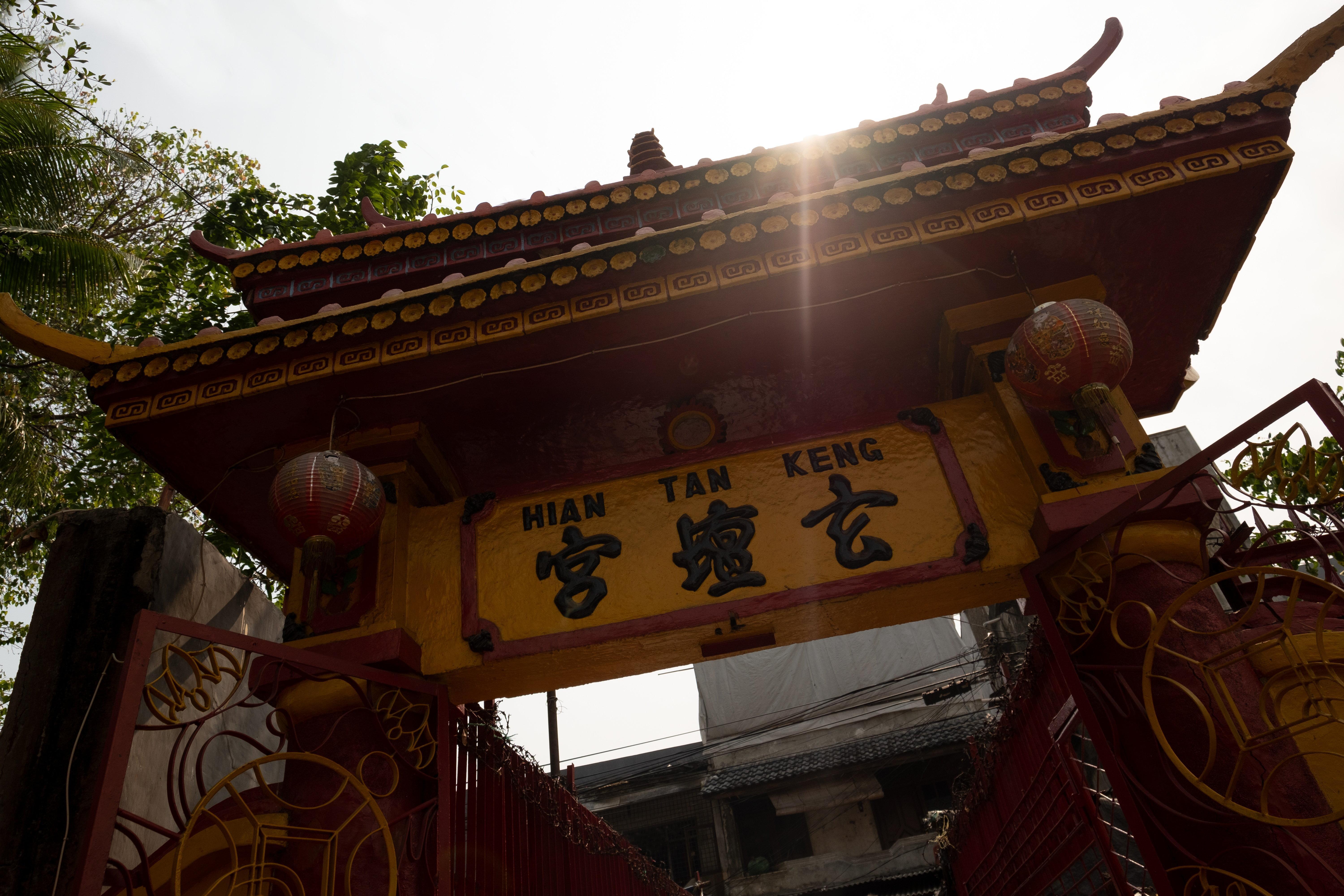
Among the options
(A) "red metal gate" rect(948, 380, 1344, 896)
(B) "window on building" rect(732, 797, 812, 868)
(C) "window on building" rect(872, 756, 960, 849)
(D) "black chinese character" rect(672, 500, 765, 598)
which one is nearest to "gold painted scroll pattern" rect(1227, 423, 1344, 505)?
(A) "red metal gate" rect(948, 380, 1344, 896)

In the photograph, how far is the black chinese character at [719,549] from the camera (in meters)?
4.50

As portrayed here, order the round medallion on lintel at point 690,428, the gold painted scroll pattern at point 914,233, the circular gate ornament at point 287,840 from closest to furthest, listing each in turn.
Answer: the circular gate ornament at point 287,840 → the gold painted scroll pattern at point 914,233 → the round medallion on lintel at point 690,428

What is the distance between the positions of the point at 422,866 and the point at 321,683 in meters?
1.02

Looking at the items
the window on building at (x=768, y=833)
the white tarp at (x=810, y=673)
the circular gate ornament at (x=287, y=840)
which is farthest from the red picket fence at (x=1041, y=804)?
the white tarp at (x=810, y=673)

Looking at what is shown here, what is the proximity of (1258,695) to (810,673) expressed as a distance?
2536cm

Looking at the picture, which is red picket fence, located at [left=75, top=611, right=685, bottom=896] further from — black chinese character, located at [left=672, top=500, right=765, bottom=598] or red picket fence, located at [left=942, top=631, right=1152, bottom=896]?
red picket fence, located at [left=942, top=631, right=1152, bottom=896]

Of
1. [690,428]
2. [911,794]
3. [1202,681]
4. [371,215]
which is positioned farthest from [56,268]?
[911,794]

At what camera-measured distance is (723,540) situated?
15.3ft

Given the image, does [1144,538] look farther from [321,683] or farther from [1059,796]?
[321,683]

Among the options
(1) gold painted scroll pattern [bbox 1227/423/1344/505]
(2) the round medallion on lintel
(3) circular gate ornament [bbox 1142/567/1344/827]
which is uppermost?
(2) the round medallion on lintel

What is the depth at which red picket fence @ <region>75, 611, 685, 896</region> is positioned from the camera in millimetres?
3158

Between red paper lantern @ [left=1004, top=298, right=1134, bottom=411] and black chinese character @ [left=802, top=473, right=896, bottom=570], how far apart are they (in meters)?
0.98

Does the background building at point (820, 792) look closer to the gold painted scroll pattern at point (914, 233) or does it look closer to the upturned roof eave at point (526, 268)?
the gold painted scroll pattern at point (914, 233)

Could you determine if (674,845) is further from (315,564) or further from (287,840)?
(315,564)
